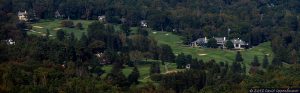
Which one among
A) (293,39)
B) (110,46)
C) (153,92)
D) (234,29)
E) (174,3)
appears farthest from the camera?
(174,3)

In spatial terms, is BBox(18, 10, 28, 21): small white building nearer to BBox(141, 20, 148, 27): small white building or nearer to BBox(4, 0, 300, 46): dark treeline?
BBox(4, 0, 300, 46): dark treeline

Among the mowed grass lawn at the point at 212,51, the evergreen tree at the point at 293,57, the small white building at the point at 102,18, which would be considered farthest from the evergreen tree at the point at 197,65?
the small white building at the point at 102,18

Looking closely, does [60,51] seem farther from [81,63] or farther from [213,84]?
[213,84]

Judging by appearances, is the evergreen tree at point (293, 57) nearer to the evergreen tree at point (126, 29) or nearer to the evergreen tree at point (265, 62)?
the evergreen tree at point (265, 62)

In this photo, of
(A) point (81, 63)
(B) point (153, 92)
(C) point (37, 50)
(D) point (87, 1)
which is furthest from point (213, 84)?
(D) point (87, 1)

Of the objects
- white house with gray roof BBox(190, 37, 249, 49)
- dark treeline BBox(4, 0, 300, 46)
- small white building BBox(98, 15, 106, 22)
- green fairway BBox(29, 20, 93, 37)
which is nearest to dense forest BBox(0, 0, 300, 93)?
dark treeline BBox(4, 0, 300, 46)

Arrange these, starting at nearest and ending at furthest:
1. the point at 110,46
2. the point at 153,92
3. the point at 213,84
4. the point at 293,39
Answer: the point at 153,92, the point at 213,84, the point at 110,46, the point at 293,39
